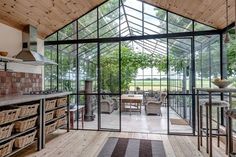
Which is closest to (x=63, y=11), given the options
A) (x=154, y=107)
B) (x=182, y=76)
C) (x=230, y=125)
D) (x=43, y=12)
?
(x=43, y=12)

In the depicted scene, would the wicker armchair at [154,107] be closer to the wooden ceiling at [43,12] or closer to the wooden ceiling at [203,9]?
the wooden ceiling at [203,9]

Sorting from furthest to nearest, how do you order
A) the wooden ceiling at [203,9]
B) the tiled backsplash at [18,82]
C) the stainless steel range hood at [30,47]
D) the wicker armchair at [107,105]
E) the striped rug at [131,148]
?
1. the wicker armchair at [107,105]
2. the stainless steel range hood at [30,47]
3. the tiled backsplash at [18,82]
4. the wooden ceiling at [203,9]
5. the striped rug at [131,148]

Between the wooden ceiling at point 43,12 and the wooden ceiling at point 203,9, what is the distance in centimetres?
185

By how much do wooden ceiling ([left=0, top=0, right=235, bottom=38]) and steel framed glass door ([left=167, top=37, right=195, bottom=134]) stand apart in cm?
75

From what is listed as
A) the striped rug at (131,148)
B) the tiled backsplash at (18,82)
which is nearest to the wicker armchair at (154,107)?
the striped rug at (131,148)

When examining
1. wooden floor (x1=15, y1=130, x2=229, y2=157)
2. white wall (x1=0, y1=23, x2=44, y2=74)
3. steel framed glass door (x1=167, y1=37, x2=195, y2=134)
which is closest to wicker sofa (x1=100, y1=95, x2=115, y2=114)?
wooden floor (x1=15, y1=130, x2=229, y2=157)

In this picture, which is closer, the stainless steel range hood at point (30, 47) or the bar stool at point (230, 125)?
the bar stool at point (230, 125)

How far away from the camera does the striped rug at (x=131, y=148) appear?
140 inches

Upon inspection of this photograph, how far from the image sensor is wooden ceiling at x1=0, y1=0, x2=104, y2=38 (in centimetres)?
388

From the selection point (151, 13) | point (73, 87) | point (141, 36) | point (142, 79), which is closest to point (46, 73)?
point (73, 87)

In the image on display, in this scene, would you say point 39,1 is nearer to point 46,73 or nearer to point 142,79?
point 46,73

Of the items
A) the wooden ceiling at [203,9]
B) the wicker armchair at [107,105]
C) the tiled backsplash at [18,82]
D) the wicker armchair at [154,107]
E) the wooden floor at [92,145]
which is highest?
the wooden ceiling at [203,9]

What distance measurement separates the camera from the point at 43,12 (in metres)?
4.46

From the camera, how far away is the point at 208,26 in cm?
482
